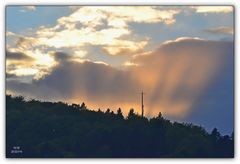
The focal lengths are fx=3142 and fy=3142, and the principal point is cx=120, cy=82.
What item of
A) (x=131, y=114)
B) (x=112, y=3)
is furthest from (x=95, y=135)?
(x=112, y=3)

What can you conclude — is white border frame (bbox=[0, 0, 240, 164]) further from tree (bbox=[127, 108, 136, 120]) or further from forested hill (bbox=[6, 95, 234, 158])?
tree (bbox=[127, 108, 136, 120])

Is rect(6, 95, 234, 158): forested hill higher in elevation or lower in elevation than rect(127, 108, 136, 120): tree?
lower

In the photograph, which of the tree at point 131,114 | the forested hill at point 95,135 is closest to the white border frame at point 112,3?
the forested hill at point 95,135

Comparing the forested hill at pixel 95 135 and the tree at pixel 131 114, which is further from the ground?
the tree at pixel 131 114

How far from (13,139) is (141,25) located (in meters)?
1.78

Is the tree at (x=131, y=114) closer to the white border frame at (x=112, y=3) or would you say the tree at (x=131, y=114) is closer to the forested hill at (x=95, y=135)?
the forested hill at (x=95, y=135)

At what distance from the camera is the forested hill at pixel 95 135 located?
32.5 meters

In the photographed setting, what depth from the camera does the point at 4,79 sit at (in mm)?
32500

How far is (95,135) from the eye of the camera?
3259 centimetres

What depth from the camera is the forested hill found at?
107 ft

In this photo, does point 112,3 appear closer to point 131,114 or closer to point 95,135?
point 131,114

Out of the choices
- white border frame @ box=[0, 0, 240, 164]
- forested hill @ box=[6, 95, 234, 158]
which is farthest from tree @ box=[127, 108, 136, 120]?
white border frame @ box=[0, 0, 240, 164]

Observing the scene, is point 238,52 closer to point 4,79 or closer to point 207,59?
point 207,59

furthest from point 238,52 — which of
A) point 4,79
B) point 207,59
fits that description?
point 4,79
